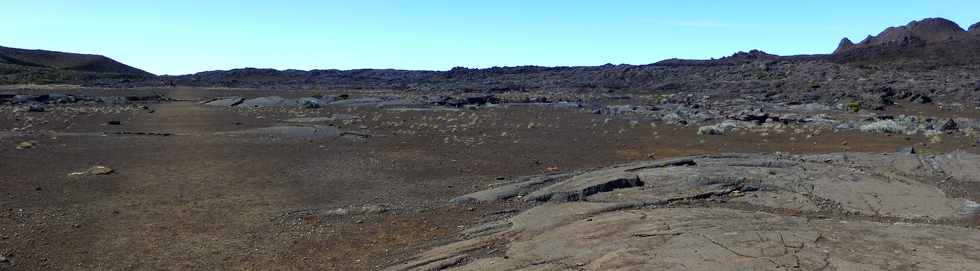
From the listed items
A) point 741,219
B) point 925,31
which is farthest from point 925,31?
point 741,219

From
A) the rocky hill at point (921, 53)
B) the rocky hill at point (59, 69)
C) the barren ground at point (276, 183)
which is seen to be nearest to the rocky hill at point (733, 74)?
the rocky hill at point (921, 53)

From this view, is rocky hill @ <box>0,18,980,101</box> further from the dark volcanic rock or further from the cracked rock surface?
the cracked rock surface

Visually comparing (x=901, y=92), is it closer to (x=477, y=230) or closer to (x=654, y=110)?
(x=654, y=110)

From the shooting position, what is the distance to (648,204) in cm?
954

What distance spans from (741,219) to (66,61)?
114175 mm

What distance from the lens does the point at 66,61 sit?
103 m

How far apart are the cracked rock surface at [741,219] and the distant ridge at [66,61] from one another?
9868cm

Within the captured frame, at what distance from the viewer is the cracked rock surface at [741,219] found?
6266mm

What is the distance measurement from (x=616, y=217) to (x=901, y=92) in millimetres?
37497

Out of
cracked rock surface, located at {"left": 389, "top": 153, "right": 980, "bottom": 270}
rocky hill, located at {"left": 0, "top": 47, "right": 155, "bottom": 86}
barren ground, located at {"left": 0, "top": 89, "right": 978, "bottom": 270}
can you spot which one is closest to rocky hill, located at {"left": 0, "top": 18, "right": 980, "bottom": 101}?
rocky hill, located at {"left": 0, "top": 47, "right": 155, "bottom": 86}

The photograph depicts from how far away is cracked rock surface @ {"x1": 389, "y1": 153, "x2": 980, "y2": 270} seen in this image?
247 inches

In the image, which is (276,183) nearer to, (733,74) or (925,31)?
(733,74)

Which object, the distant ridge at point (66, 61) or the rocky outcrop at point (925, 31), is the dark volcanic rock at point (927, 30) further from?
the distant ridge at point (66, 61)

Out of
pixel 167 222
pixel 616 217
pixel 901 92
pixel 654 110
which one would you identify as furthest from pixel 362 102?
pixel 616 217
